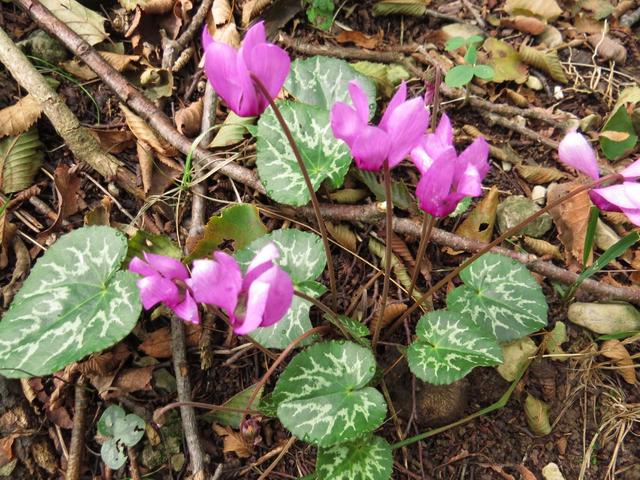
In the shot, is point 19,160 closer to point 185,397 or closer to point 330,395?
point 185,397

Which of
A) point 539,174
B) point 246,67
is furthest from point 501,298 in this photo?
point 246,67

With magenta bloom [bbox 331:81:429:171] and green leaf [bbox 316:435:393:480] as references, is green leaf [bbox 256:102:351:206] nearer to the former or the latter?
magenta bloom [bbox 331:81:429:171]

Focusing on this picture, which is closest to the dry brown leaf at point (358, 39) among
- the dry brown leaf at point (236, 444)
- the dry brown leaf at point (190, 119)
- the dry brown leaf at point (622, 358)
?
the dry brown leaf at point (190, 119)

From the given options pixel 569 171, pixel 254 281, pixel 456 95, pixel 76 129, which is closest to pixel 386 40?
pixel 456 95

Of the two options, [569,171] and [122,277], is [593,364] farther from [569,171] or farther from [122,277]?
[122,277]

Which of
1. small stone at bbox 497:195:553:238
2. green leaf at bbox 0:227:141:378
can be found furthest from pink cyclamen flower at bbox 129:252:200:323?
small stone at bbox 497:195:553:238
